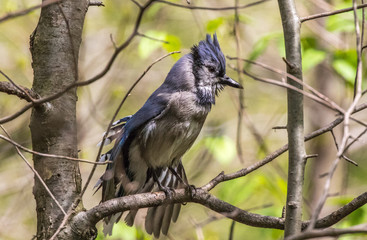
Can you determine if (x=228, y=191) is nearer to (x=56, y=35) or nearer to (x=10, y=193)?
(x=56, y=35)

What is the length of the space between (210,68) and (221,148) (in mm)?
657

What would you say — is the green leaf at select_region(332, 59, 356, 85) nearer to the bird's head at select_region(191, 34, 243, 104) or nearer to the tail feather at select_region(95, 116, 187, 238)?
the bird's head at select_region(191, 34, 243, 104)

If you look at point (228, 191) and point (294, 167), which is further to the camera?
point (228, 191)

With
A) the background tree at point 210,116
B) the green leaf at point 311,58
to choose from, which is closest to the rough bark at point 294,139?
the background tree at point 210,116

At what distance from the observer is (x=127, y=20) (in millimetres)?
5398

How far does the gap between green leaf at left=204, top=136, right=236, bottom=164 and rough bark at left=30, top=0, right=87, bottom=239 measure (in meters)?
1.38

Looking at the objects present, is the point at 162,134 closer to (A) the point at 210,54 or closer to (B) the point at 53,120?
(A) the point at 210,54

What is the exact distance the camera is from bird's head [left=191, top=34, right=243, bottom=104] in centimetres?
377

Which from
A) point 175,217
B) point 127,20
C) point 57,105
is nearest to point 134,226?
point 175,217

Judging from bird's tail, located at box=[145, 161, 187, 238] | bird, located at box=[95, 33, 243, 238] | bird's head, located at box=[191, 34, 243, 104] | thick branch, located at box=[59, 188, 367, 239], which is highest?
bird's head, located at box=[191, 34, 243, 104]

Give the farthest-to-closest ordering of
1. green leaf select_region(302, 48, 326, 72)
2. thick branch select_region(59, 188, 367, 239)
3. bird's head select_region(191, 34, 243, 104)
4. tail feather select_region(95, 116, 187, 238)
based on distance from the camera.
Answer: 1. bird's head select_region(191, 34, 243, 104)
2. green leaf select_region(302, 48, 326, 72)
3. tail feather select_region(95, 116, 187, 238)
4. thick branch select_region(59, 188, 367, 239)

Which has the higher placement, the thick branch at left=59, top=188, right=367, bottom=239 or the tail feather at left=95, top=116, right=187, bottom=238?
the tail feather at left=95, top=116, right=187, bottom=238

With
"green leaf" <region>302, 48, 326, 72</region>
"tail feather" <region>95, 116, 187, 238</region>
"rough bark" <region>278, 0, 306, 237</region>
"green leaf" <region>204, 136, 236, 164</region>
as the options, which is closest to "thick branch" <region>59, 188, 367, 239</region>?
"rough bark" <region>278, 0, 306, 237</region>

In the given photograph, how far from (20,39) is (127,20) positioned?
1778mm
